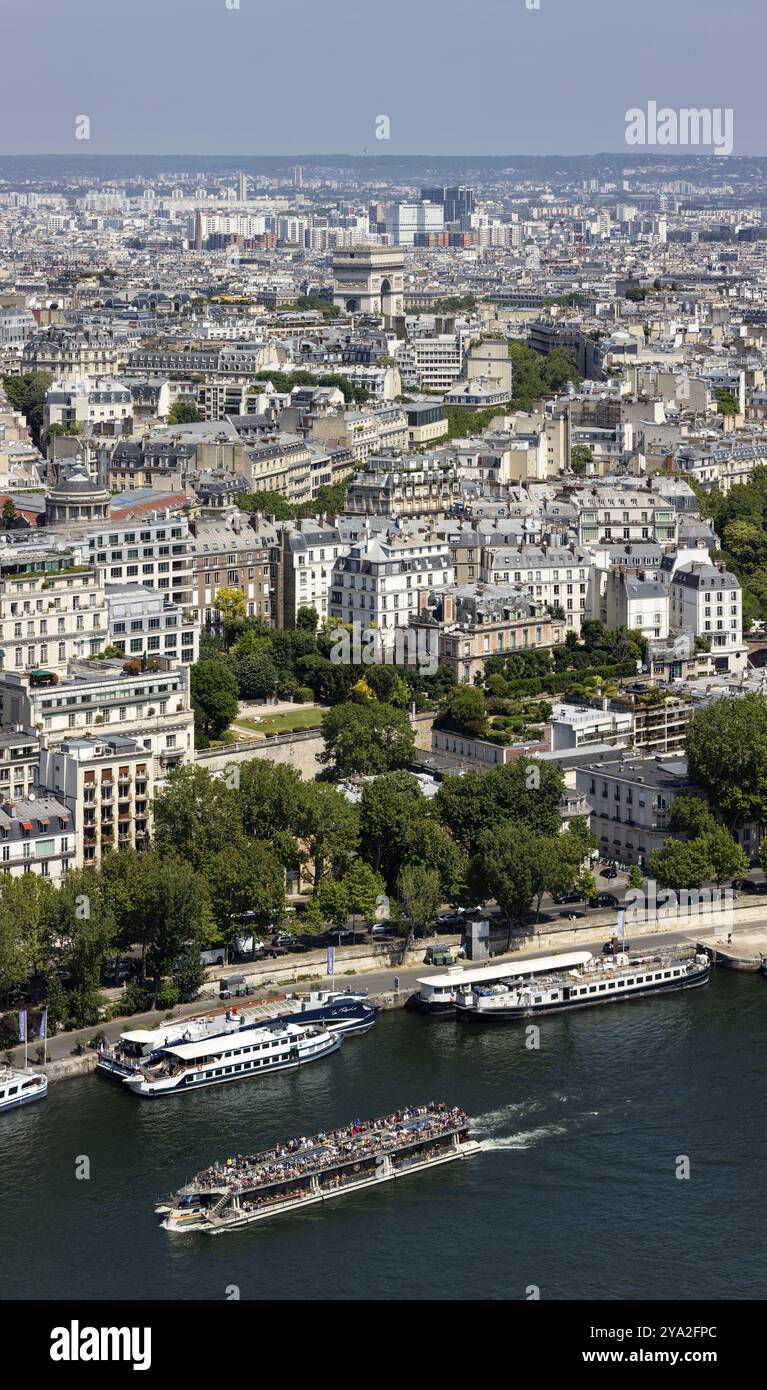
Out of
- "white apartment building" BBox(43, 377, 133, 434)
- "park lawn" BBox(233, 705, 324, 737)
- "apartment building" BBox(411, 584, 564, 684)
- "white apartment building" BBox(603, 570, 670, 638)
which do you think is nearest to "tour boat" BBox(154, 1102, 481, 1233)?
"park lawn" BBox(233, 705, 324, 737)

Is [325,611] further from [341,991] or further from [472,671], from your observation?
[341,991]

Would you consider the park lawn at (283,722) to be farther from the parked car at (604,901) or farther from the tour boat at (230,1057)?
the tour boat at (230,1057)

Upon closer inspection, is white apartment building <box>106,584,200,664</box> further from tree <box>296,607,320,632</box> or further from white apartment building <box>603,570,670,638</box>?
white apartment building <box>603,570,670,638</box>

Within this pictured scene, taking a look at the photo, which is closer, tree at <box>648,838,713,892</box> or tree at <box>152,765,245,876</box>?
tree at <box>152,765,245,876</box>

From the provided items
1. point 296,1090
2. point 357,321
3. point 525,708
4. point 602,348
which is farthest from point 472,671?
point 357,321

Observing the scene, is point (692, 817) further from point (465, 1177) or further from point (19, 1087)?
point (19, 1087)

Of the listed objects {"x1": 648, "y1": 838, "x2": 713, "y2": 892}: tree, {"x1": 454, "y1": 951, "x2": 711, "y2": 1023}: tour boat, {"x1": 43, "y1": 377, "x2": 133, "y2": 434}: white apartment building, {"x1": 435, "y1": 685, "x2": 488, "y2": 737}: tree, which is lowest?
{"x1": 454, "y1": 951, "x2": 711, "y2": 1023}: tour boat

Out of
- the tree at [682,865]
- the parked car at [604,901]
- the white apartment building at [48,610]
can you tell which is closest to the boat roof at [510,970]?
the parked car at [604,901]
